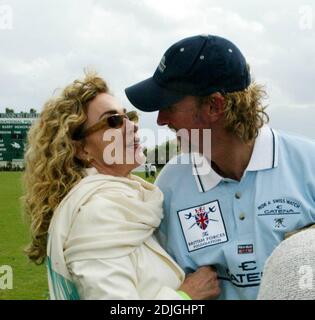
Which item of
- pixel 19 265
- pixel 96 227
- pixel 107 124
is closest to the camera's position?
pixel 96 227

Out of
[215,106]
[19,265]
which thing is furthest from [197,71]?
[19,265]

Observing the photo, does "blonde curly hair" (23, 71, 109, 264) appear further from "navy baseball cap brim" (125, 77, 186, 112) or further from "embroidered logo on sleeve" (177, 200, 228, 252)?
"embroidered logo on sleeve" (177, 200, 228, 252)

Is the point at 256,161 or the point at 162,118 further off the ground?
the point at 162,118

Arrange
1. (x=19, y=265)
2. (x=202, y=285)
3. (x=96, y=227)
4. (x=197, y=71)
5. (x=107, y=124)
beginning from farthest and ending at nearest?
(x=19, y=265) < (x=107, y=124) < (x=197, y=71) < (x=202, y=285) < (x=96, y=227)

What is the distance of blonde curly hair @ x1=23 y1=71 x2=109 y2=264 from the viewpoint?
8.00 feet

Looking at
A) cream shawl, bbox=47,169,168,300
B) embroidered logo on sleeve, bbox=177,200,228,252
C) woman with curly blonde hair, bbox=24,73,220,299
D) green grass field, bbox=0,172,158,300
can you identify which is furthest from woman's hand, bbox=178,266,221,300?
green grass field, bbox=0,172,158,300

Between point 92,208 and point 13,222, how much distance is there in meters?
13.9

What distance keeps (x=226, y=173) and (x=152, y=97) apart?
489 millimetres

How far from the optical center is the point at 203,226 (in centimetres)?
249

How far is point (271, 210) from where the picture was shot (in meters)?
2.37

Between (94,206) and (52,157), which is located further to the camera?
(52,157)

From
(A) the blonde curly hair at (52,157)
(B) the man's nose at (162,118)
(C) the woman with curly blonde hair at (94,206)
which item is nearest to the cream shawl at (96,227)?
(C) the woman with curly blonde hair at (94,206)

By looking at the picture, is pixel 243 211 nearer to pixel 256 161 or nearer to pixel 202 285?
pixel 256 161
